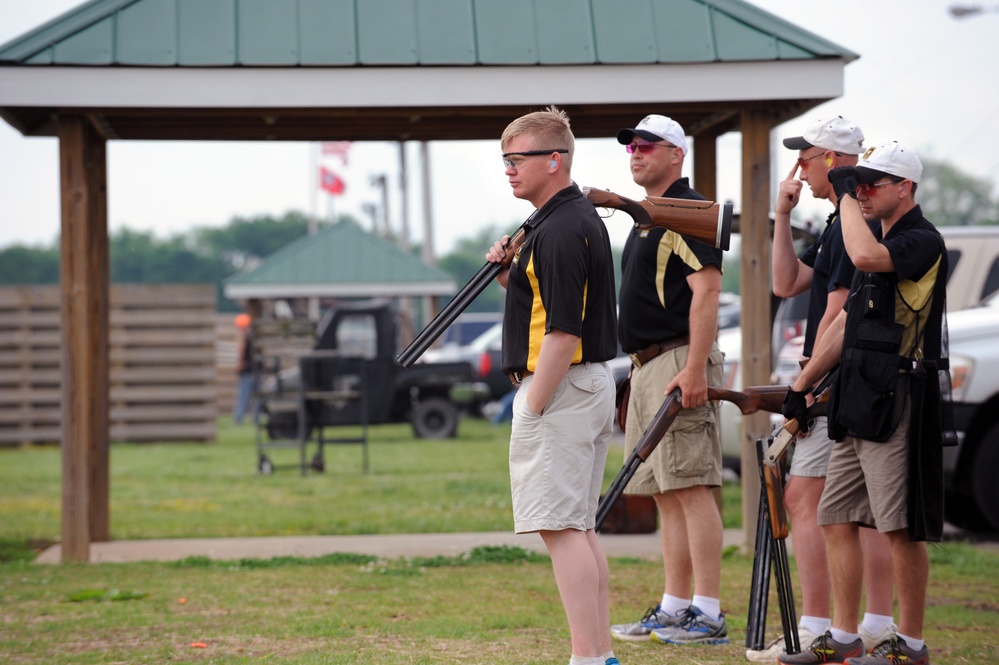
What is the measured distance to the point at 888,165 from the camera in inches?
183

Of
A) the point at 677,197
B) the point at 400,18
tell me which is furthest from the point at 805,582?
the point at 400,18

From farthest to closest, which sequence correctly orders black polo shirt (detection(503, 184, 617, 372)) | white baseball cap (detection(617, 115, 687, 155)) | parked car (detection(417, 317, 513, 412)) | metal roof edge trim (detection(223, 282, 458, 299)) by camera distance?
metal roof edge trim (detection(223, 282, 458, 299)), parked car (detection(417, 317, 513, 412)), white baseball cap (detection(617, 115, 687, 155)), black polo shirt (detection(503, 184, 617, 372))

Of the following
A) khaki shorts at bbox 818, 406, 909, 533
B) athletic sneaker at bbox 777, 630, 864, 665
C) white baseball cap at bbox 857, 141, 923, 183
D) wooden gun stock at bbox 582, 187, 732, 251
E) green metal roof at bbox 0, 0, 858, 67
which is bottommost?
athletic sneaker at bbox 777, 630, 864, 665

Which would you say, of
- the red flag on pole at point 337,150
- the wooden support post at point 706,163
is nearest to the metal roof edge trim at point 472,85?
the wooden support post at point 706,163

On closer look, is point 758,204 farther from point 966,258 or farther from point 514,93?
point 966,258

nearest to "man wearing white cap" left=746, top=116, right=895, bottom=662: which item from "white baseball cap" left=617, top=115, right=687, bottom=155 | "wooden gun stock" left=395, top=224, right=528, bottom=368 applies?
"white baseball cap" left=617, top=115, right=687, bottom=155

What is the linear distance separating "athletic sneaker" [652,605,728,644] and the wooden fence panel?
15.1m

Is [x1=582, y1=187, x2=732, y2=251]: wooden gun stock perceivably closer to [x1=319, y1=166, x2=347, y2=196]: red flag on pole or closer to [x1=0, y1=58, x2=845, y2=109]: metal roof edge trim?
[x1=0, y1=58, x2=845, y2=109]: metal roof edge trim

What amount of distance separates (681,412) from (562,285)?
163 cm

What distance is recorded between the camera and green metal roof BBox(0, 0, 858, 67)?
759 cm

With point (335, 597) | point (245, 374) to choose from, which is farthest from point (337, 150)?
point (335, 597)

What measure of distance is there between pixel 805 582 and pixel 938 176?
110m

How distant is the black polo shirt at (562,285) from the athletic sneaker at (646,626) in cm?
173

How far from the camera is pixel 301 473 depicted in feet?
48.1
